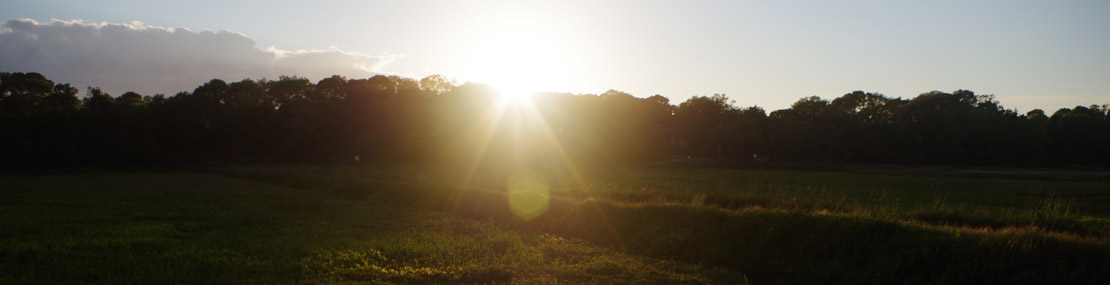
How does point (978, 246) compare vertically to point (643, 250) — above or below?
above

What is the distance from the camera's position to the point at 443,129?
73938 millimetres

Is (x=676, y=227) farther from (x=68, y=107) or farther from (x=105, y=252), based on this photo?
(x=68, y=107)

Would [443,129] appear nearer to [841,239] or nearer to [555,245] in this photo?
[555,245]

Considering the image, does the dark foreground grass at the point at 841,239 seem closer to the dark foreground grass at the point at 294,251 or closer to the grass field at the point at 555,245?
the grass field at the point at 555,245

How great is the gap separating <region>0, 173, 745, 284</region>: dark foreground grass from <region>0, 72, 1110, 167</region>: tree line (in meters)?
55.2

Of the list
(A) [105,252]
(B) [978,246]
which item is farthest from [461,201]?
(B) [978,246]

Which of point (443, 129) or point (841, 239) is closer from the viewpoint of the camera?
point (841, 239)

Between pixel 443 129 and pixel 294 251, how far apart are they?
63413 mm

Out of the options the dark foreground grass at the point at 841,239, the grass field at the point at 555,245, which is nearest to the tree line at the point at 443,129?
the grass field at the point at 555,245

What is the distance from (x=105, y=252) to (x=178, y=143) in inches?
2813

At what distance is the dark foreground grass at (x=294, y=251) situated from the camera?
30.5 feet

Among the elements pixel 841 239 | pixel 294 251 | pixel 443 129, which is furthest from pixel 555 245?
pixel 443 129

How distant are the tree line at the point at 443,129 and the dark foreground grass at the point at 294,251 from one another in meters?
55.2

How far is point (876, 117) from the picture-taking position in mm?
94688
